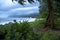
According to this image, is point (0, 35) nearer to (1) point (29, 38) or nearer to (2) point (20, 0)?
(1) point (29, 38)

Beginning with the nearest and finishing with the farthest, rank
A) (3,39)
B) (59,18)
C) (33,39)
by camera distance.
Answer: (33,39), (3,39), (59,18)

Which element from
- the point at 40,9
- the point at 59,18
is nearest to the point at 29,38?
the point at 59,18

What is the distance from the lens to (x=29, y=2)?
1670cm

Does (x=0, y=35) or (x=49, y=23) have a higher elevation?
(x=0, y=35)

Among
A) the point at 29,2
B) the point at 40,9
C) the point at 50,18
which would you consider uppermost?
the point at 29,2

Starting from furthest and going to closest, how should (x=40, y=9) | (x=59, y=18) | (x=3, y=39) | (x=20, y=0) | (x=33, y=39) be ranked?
(x=40, y=9)
(x=59, y=18)
(x=20, y=0)
(x=3, y=39)
(x=33, y=39)

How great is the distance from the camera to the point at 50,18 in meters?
17.2

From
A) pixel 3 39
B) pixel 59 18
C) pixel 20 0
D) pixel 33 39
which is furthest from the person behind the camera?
pixel 59 18

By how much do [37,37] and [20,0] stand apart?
39.1 ft

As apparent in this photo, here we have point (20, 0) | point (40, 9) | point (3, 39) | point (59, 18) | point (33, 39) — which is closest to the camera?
point (33, 39)

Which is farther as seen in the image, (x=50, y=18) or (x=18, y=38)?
(x=50, y=18)

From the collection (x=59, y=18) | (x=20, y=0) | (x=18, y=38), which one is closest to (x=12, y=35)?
(x=18, y=38)

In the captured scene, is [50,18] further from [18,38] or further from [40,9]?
[18,38]

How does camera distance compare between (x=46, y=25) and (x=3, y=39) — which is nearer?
(x=3, y=39)
